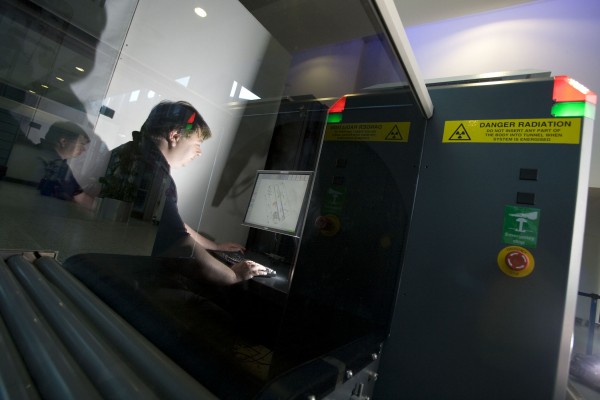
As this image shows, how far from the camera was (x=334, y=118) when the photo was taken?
→ 1.09 metres

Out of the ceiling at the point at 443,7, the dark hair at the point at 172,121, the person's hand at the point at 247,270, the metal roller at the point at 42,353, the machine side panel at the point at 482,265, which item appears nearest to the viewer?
the metal roller at the point at 42,353

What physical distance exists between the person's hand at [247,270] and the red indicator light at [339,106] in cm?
76

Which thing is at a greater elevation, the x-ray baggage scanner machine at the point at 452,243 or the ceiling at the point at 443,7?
the ceiling at the point at 443,7

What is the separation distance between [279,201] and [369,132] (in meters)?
0.47

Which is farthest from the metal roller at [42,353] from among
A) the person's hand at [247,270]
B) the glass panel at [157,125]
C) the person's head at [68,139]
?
the person's hand at [247,270]

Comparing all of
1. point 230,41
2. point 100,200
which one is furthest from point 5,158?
point 230,41

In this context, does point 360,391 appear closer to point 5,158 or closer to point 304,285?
point 304,285

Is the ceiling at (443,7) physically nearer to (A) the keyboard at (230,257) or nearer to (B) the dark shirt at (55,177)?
(A) the keyboard at (230,257)

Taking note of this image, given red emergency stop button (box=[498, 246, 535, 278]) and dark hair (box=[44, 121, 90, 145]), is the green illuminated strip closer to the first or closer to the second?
red emergency stop button (box=[498, 246, 535, 278])

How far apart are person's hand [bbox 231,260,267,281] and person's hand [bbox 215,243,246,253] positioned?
0.27 ft

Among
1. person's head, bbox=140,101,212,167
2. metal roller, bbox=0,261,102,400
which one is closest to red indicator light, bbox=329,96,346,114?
person's head, bbox=140,101,212,167

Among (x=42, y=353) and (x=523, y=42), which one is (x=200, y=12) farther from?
(x=523, y=42)

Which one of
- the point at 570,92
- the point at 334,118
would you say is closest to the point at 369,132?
the point at 334,118

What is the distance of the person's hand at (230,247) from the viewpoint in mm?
1189
